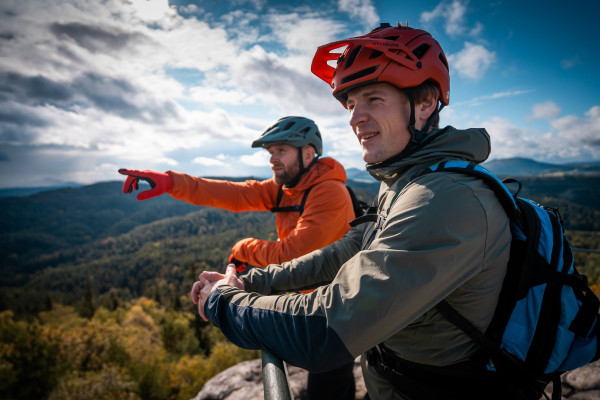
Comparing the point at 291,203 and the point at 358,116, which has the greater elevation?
the point at 358,116

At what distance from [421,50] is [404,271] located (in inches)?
86.9

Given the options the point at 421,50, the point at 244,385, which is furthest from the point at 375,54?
the point at 244,385

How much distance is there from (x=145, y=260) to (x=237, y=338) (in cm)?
20759

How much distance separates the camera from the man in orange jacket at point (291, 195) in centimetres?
385

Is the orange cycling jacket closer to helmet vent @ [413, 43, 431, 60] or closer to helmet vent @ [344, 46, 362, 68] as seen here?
helmet vent @ [344, 46, 362, 68]

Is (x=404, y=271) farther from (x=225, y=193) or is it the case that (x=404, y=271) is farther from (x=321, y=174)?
(x=225, y=193)

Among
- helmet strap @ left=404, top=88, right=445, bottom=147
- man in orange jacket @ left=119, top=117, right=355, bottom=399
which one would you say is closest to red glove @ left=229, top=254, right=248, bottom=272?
man in orange jacket @ left=119, top=117, right=355, bottom=399

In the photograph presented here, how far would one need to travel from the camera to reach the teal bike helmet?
4996 mm

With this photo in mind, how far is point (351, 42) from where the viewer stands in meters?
2.54

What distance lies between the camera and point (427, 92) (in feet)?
8.17

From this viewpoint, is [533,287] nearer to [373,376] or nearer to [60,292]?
[373,376]

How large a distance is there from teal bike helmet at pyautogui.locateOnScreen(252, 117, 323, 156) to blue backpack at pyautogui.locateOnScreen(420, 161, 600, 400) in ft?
11.4

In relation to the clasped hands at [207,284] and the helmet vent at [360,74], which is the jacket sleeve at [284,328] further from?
the helmet vent at [360,74]

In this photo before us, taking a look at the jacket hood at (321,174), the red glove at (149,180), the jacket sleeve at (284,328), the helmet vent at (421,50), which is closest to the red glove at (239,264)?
the jacket hood at (321,174)
